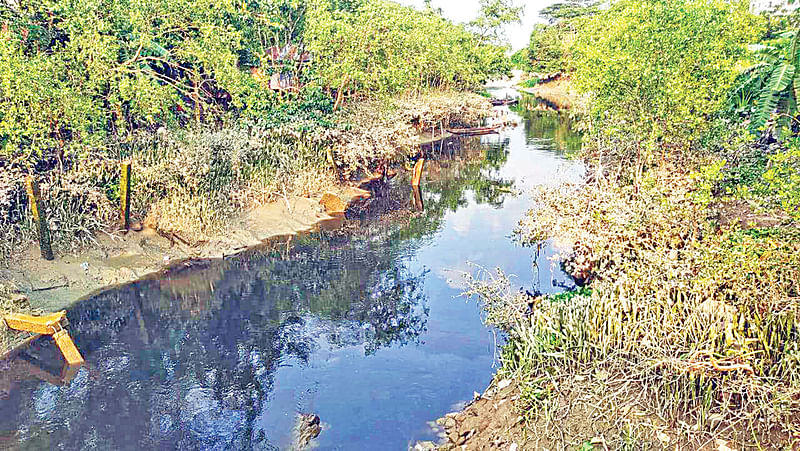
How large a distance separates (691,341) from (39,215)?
47.4 feet

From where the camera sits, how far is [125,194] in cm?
1720

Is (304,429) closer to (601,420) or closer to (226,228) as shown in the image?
(601,420)

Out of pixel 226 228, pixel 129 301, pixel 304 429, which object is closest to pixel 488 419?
pixel 304 429

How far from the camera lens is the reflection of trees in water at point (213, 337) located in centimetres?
1063

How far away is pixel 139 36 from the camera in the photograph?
19.2m

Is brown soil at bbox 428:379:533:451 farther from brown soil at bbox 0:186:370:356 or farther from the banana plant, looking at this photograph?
brown soil at bbox 0:186:370:356

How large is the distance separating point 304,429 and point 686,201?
7.79 metres

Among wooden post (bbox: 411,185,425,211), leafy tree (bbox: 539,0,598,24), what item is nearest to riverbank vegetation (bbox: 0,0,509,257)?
wooden post (bbox: 411,185,425,211)

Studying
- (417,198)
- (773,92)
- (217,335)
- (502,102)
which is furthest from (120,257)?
(502,102)

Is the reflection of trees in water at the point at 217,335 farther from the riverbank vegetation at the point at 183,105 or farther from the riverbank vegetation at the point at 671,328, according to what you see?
the riverbank vegetation at the point at 671,328

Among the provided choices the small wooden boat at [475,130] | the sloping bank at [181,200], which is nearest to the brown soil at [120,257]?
the sloping bank at [181,200]

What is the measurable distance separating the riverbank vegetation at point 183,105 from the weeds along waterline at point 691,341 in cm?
1202

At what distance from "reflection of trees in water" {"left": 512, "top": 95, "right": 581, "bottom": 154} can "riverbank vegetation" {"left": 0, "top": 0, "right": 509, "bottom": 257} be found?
13.0m

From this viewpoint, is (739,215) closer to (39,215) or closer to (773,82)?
(773,82)
